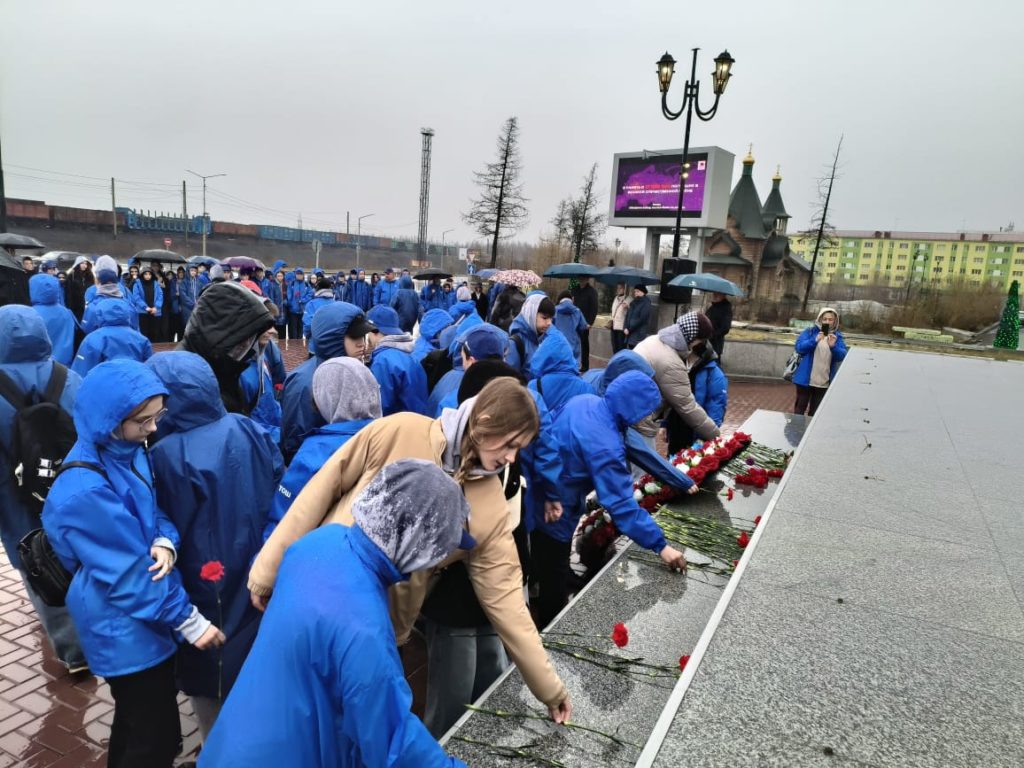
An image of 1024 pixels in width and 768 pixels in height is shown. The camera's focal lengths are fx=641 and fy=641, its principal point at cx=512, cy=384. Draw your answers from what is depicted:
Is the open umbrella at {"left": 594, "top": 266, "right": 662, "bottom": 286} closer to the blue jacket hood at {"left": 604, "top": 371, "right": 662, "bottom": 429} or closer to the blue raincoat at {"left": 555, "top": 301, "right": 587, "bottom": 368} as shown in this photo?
the blue raincoat at {"left": 555, "top": 301, "right": 587, "bottom": 368}

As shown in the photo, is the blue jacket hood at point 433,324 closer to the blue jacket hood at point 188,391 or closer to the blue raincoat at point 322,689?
the blue jacket hood at point 188,391

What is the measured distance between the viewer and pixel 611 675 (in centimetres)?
239

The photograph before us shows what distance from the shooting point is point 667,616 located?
9.30 feet

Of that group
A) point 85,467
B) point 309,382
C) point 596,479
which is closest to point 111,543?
point 85,467

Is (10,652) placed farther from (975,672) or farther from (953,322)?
(953,322)

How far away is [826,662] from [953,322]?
30.6 meters

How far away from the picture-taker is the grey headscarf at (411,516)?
1.48 metres

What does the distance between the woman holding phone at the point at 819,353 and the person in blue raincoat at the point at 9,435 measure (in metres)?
7.74

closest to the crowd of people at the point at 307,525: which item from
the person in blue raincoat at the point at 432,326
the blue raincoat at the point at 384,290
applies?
the person in blue raincoat at the point at 432,326

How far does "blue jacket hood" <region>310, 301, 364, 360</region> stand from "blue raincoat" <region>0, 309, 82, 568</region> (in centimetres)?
139

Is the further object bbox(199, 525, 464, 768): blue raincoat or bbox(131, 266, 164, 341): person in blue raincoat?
bbox(131, 266, 164, 341): person in blue raincoat

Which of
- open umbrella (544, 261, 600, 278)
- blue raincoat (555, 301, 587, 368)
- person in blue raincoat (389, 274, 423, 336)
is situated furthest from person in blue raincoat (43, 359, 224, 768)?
open umbrella (544, 261, 600, 278)

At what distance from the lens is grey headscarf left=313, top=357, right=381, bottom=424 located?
290cm

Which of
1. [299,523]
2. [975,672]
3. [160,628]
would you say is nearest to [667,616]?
[975,672]
